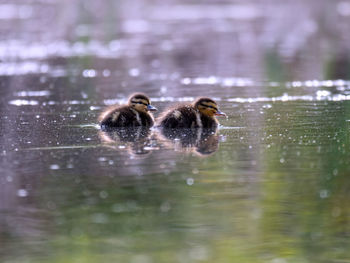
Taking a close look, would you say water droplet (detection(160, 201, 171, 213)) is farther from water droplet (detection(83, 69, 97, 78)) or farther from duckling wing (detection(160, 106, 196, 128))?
water droplet (detection(83, 69, 97, 78))

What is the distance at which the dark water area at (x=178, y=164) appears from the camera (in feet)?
16.0

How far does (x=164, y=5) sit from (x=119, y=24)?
9.00m

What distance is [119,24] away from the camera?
80.0 ft

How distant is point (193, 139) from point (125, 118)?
970mm

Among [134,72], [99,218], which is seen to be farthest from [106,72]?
[99,218]

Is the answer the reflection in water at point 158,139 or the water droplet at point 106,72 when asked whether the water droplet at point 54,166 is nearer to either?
the reflection in water at point 158,139

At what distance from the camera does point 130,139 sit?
7840mm

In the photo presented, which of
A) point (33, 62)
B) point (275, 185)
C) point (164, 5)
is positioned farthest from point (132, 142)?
point (164, 5)

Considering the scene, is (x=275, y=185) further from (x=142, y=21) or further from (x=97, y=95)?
(x=142, y=21)

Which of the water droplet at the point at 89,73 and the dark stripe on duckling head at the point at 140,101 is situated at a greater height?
the water droplet at the point at 89,73

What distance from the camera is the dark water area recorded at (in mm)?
4879

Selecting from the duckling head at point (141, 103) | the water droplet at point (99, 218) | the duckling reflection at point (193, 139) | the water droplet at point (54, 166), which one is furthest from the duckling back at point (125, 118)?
the water droplet at point (99, 218)

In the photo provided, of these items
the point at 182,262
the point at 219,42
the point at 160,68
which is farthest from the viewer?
the point at 219,42

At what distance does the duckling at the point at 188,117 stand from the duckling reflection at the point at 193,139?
0.19ft
